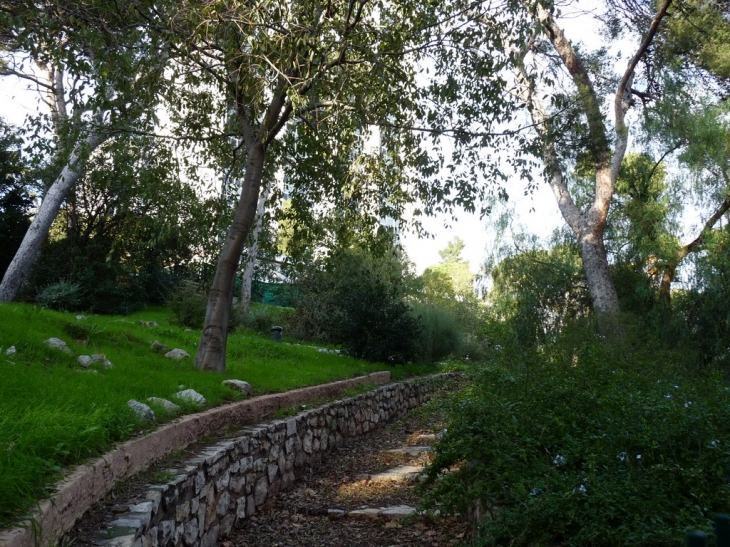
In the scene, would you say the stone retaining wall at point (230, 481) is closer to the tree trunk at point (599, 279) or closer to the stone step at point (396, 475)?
the stone step at point (396, 475)

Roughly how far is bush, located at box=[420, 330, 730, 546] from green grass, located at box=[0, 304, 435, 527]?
7.52 ft

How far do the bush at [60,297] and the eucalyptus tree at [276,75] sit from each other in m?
6.39

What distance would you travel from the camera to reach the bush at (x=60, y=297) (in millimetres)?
13836

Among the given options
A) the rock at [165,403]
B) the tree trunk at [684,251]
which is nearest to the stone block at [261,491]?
the rock at [165,403]

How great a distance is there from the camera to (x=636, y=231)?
1315 centimetres

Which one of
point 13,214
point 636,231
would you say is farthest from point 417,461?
point 13,214

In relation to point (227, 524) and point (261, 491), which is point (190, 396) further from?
point (227, 524)

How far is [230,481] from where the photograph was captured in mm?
5238

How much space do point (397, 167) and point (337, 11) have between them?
313 centimetres

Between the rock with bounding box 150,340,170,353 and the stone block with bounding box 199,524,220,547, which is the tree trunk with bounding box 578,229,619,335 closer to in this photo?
the rock with bounding box 150,340,170,353

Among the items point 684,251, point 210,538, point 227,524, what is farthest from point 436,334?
point 210,538

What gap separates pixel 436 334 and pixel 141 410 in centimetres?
1247

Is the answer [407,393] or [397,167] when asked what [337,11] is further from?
[407,393]

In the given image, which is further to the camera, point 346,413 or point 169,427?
point 346,413
